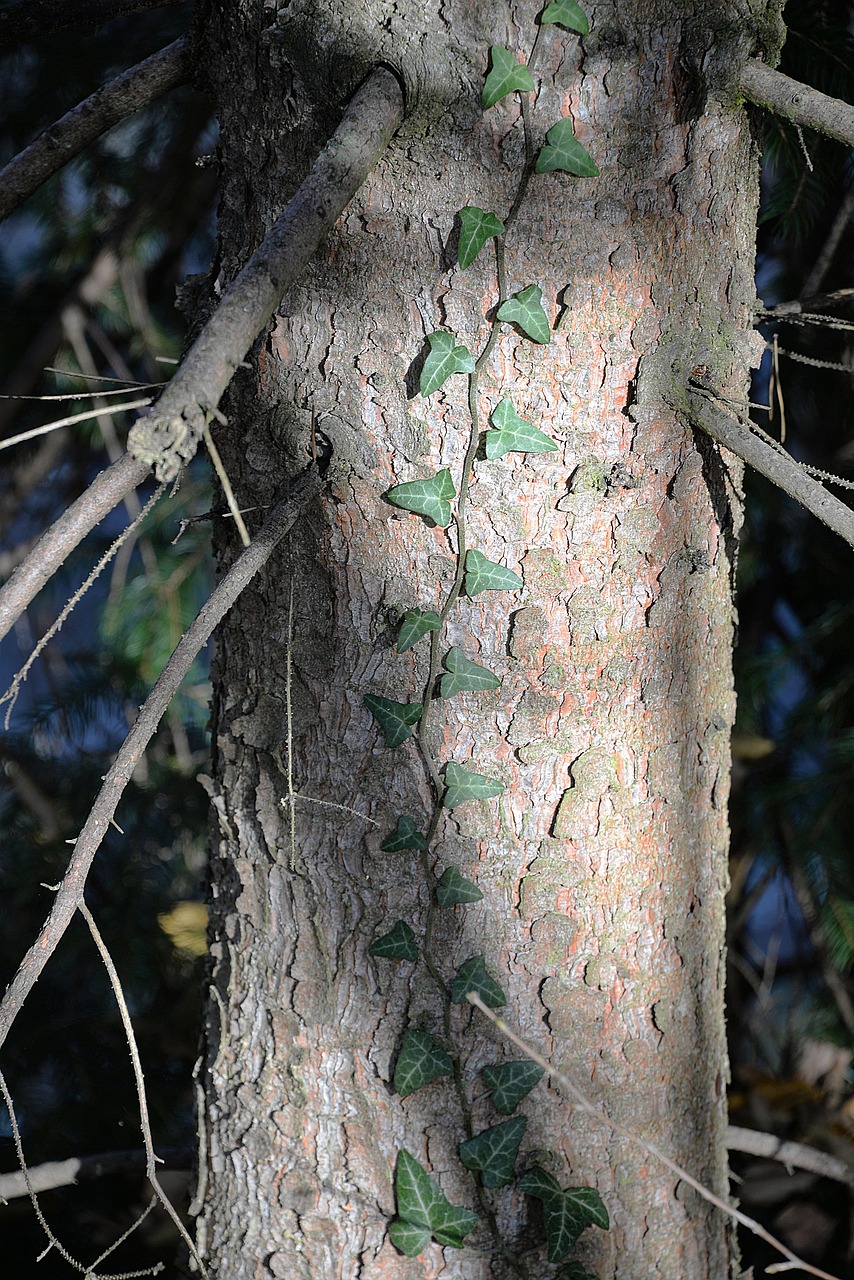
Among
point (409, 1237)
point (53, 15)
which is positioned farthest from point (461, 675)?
point (53, 15)

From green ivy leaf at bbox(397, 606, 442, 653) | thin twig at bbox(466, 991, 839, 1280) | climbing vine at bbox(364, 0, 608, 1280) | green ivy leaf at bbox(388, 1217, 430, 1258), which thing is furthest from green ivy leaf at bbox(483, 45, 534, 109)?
green ivy leaf at bbox(388, 1217, 430, 1258)

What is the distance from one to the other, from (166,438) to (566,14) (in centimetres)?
43

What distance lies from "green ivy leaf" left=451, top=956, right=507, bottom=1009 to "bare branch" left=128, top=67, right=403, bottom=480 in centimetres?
47

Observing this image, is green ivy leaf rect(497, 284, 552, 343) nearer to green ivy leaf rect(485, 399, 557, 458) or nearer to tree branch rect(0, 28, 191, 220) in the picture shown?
green ivy leaf rect(485, 399, 557, 458)

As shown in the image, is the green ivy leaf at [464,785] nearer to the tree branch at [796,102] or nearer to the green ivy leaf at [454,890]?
the green ivy leaf at [454,890]

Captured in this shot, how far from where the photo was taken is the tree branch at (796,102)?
0.70m

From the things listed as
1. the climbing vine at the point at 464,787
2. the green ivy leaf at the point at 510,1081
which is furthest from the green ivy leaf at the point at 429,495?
the green ivy leaf at the point at 510,1081

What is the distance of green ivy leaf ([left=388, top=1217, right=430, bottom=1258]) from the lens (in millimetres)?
790

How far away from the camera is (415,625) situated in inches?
29.4

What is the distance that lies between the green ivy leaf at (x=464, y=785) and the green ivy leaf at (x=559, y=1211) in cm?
31

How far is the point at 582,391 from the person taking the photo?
0.73 m

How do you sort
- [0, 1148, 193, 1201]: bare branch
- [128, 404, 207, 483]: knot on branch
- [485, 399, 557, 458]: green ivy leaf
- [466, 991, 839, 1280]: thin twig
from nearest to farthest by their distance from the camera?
[128, 404, 207, 483]: knot on branch < [466, 991, 839, 1280]: thin twig < [485, 399, 557, 458]: green ivy leaf < [0, 1148, 193, 1201]: bare branch

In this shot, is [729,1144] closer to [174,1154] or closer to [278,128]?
[174,1154]

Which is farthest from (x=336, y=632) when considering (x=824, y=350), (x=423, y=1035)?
(x=824, y=350)
